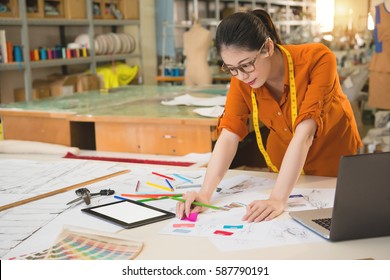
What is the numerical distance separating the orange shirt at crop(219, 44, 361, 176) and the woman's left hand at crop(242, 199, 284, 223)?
32cm

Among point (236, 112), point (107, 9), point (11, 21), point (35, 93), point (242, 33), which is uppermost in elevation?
point (107, 9)


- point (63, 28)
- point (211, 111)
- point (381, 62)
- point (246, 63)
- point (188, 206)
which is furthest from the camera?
point (63, 28)

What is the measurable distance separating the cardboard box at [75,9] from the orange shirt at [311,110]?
13.9ft

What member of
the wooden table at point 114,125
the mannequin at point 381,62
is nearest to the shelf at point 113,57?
the wooden table at point 114,125

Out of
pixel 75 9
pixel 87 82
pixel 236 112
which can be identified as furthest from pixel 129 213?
pixel 75 9

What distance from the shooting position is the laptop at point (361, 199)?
1195mm

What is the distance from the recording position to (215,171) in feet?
5.77

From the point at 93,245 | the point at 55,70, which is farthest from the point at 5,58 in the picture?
the point at 93,245

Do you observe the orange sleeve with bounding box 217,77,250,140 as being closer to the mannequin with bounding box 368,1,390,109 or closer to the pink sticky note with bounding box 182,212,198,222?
the pink sticky note with bounding box 182,212,198,222

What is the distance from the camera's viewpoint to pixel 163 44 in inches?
300

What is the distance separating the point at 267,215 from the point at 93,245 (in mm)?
493

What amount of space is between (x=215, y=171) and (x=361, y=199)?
2.02ft

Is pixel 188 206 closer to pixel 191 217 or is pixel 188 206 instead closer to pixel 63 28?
pixel 191 217

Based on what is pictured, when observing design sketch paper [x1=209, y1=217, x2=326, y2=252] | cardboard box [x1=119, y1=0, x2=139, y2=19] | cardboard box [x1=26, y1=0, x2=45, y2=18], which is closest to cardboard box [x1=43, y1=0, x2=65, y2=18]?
cardboard box [x1=26, y1=0, x2=45, y2=18]
